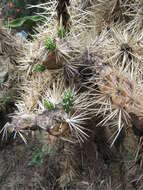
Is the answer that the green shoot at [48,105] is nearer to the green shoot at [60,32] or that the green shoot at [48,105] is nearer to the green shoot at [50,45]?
the green shoot at [50,45]

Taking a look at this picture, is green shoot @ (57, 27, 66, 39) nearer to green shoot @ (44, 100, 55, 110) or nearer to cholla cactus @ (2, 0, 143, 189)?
cholla cactus @ (2, 0, 143, 189)

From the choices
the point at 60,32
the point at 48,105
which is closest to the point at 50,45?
the point at 60,32

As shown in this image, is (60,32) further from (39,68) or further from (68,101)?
(68,101)

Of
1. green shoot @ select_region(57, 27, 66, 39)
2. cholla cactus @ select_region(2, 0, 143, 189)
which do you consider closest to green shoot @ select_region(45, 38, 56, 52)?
cholla cactus @ select_region(2, 0, 143, 189)

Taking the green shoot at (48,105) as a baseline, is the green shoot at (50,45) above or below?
above

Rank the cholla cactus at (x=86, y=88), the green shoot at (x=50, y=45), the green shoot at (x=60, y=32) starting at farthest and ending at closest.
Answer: the green shoot at (x=60, y=32) < the green shoot at (x=50, y=45) < the cholla cactus at (x=86, y=88)

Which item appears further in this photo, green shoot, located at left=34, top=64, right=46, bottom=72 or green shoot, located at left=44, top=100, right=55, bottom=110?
green shoot, located at left=34, top=64, right=46, bottom=72

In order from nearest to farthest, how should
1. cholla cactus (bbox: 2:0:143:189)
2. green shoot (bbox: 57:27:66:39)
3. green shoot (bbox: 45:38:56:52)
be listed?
cholla cactus (bbox: 2:0:143:189)
green shoot (bbox: 45:38:56:52)
green shoot (bbox: 57:27:66:39)

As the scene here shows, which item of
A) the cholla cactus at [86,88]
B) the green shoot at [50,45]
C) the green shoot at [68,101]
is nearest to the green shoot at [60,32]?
the cholla cactus at [86,88]

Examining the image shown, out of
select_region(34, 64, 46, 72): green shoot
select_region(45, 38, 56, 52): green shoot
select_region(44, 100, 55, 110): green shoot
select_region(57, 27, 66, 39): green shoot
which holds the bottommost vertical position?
select_region(44, 100, 55, 110): green shoot
